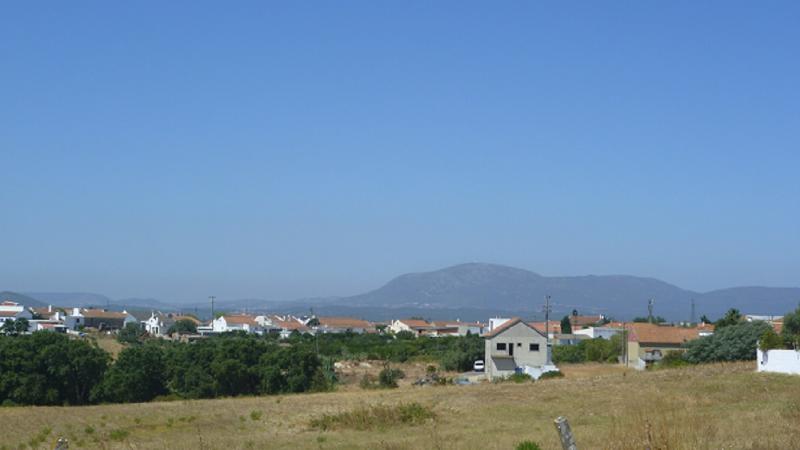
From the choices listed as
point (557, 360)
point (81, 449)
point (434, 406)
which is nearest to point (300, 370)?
point (434, 406)

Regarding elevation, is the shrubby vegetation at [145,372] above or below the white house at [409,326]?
below

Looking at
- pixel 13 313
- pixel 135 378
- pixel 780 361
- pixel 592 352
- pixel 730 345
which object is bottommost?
pixel 135 378

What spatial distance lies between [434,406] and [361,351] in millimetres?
66727

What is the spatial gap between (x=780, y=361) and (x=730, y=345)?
1981cm

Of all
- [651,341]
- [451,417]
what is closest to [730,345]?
[651,341]

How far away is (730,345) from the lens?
56.9m

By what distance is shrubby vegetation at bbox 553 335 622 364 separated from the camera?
83.3m

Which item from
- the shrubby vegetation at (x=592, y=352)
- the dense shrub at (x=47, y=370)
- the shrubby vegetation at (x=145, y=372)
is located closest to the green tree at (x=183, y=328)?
the shrubby vegetation at (x=592, y=352)

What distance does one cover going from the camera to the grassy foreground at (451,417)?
1797cm

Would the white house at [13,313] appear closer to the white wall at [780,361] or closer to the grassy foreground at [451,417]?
the grassy foreground at [451,417]

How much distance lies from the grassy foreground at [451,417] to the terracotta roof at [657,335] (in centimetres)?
3577

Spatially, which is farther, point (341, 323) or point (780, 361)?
point (341, 323)

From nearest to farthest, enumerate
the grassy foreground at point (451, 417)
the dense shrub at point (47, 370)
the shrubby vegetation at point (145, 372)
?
the grassy foreground at point (451, 417) → the dense shrub at point (47, 370) → the shrubby vegetation at point (145, 372)

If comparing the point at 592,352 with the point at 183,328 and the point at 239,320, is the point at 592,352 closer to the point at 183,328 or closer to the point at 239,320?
the point at 183,328
